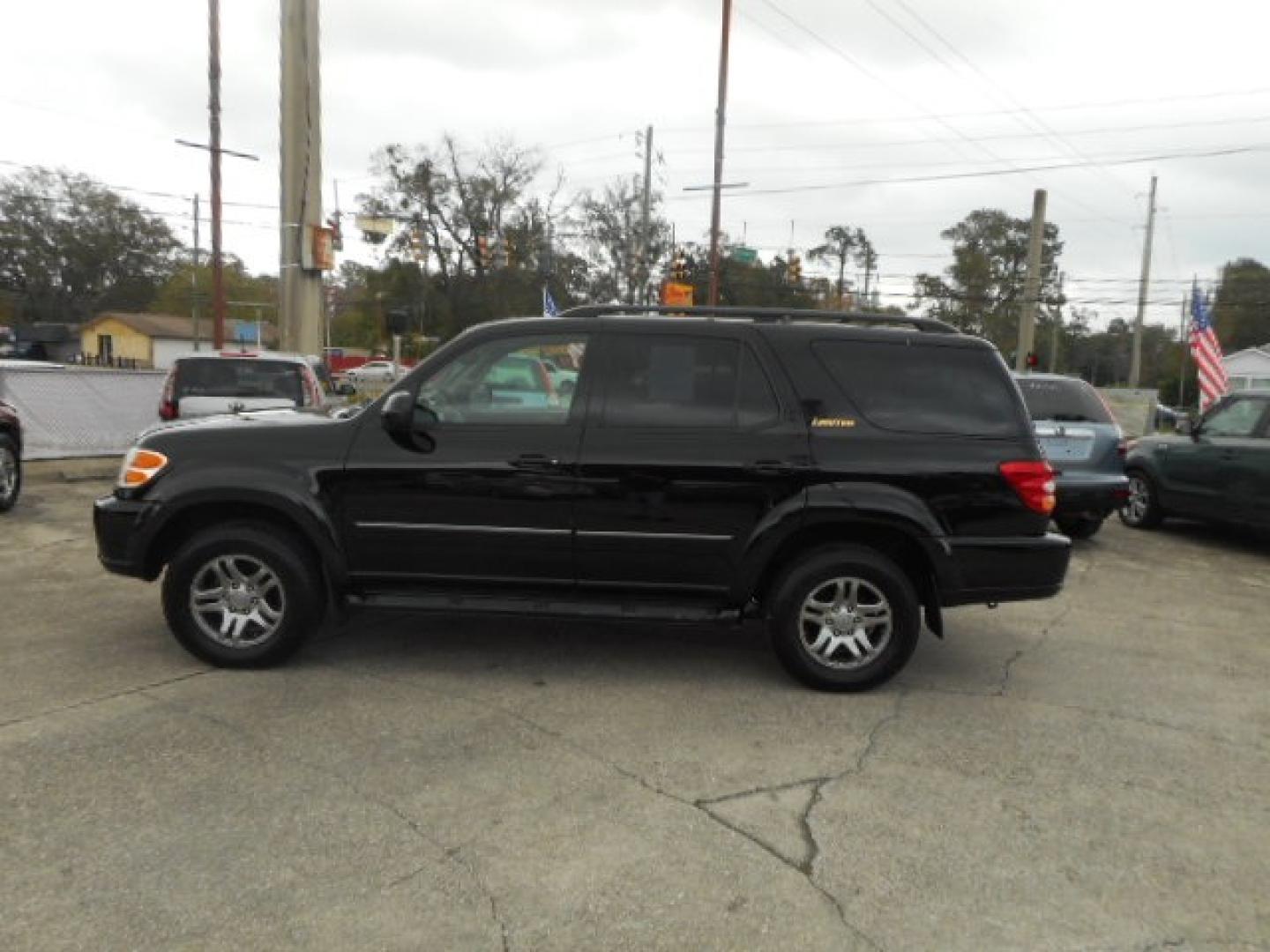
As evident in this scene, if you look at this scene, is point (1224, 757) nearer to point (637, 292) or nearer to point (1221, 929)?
point (1221, 929)

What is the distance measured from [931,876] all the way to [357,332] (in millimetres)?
84475

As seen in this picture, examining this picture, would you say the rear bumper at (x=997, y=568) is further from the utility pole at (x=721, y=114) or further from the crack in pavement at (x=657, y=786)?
the utility pole at (x=721, y=114)

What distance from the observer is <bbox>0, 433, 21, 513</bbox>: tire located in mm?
9094

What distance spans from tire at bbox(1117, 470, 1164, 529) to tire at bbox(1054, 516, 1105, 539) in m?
0.71

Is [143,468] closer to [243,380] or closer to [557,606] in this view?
[557,606]

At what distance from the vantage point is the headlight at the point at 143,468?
4.72 metres

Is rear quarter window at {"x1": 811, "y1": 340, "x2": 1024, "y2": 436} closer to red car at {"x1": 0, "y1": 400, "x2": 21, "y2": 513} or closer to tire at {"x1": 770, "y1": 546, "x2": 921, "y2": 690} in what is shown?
tire at {"x1": 770, "y1": 546, "x2": 921, "y2": 690}

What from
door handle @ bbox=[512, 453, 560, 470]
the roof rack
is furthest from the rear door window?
door handle @ bbox=[512, 453, 560, 470]

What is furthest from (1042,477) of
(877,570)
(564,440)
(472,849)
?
(472,849)

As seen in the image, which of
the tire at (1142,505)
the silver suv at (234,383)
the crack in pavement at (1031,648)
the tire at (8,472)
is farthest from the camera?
the tire at (1142,505)

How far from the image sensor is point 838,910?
2.87m

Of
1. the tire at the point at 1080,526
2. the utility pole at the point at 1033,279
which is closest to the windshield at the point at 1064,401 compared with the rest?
the tire at the point at 1080,526

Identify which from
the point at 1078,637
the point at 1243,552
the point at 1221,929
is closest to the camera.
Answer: the point at 1221,929

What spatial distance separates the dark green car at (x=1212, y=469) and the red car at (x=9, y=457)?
11.2m
